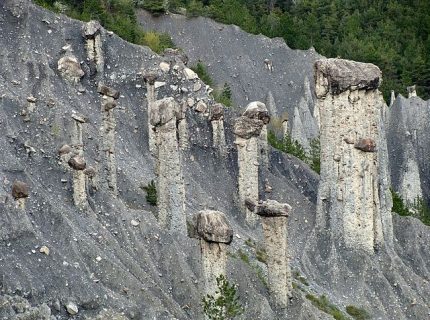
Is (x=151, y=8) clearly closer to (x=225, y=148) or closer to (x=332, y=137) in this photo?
(x=225, y=148)

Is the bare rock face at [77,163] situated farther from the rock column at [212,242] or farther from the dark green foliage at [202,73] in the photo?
the dark green foliage at [202,73]

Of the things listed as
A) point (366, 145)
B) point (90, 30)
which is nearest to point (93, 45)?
point (90, 30)

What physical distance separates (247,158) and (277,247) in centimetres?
874

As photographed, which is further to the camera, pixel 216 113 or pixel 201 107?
pixel 201 107

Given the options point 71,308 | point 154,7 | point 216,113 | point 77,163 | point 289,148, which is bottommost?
point 289,148

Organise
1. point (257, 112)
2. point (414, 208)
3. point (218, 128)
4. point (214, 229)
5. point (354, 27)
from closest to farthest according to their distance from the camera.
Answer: point (214, 229)
point (257, 112)
point (218, 128)
point (414, 208)
point (354, 27)

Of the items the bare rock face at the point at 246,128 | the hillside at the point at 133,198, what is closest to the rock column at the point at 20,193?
the hillside at the point at 133,198

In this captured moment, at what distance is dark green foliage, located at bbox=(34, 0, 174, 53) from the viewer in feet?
179

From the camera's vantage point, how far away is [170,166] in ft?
108

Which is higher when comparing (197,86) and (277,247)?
(197,86)

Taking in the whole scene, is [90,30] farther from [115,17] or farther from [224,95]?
[224,95]

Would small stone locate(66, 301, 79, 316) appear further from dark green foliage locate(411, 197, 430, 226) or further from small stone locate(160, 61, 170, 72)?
dark green foliage locate(411, 197, 430, 226)

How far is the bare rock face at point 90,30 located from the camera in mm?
46994

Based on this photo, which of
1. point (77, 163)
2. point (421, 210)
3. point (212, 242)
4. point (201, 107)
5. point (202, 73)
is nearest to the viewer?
point (212, 242)
